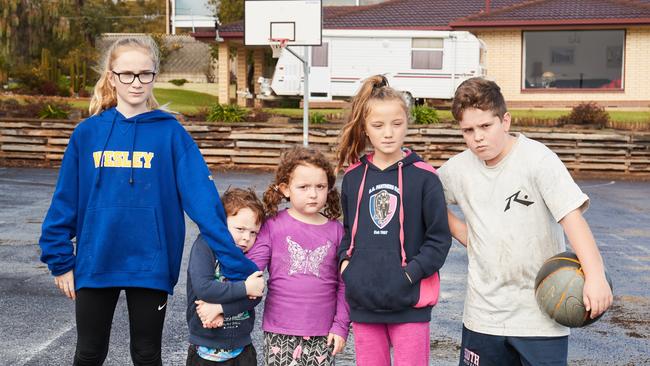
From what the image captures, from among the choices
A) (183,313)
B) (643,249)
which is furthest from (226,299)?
(643,249)

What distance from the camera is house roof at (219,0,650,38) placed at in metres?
29.5

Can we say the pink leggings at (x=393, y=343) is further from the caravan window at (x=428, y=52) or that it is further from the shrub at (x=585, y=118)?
the caravan window at (x=428, y=52)

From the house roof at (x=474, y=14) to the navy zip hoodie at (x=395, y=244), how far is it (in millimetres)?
25812

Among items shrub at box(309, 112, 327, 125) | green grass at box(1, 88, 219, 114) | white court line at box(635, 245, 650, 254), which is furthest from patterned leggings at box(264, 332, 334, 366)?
green grass at box(1, 88, 219, 114)

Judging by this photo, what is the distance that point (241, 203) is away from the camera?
452cm

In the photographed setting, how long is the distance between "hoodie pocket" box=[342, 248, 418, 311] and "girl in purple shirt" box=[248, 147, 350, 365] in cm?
24

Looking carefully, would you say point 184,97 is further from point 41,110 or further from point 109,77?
point 109,77

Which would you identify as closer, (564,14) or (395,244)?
(395,244)

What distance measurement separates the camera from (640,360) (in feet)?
20.9

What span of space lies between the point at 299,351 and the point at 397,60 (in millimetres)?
24421

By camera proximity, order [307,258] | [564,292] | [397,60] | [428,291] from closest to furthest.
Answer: [564,292], [428,291], [307,258], [397,60]

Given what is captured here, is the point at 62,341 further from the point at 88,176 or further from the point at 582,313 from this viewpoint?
the point at 582,313

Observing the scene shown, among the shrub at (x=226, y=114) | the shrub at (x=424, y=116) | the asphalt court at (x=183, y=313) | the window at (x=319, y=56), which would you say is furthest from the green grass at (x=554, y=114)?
the asphalt court at (x=183, y=313)

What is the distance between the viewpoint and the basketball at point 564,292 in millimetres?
3975
